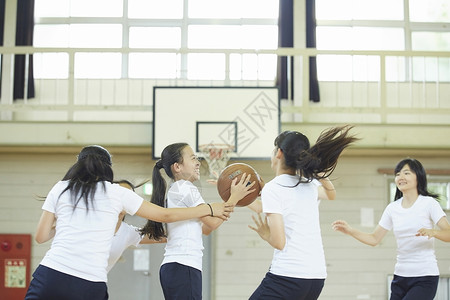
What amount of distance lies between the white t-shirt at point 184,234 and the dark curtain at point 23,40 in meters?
6.31

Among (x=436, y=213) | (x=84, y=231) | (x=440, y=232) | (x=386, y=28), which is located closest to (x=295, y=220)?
(x=84, y=231)

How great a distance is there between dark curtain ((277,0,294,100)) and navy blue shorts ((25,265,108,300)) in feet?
21.0

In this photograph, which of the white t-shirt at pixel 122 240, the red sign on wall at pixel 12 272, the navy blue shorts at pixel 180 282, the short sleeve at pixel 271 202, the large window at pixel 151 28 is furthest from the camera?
the large window at pixel 151 28

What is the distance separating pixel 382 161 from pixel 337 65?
5.48ft

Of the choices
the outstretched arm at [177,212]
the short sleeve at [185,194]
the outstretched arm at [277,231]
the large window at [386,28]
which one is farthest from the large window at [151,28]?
the outstretched arm at [277,231]

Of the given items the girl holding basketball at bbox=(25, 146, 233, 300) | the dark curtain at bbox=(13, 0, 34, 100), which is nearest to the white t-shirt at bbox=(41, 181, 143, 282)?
the girl holding basketball at bbox=(25, 146, 233, 300)

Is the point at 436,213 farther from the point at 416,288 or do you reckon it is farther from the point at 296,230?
the point at 296,230

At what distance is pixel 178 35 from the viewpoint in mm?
9297

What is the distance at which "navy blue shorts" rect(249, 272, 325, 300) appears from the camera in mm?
2738

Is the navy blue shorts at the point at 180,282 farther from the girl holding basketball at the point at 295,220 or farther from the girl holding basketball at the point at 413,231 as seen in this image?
the girl holding basketball at the point at 413,231

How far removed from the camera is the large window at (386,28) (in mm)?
9180

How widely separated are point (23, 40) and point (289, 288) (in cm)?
736

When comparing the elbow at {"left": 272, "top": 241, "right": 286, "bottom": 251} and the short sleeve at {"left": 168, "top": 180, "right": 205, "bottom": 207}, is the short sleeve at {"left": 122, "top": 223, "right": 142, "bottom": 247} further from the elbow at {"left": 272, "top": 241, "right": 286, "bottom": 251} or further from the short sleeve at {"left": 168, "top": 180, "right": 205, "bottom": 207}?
the elbow at {"left": 272, "top": 241, "right": 286, "bottom": 251}

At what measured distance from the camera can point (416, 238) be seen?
3.97m
